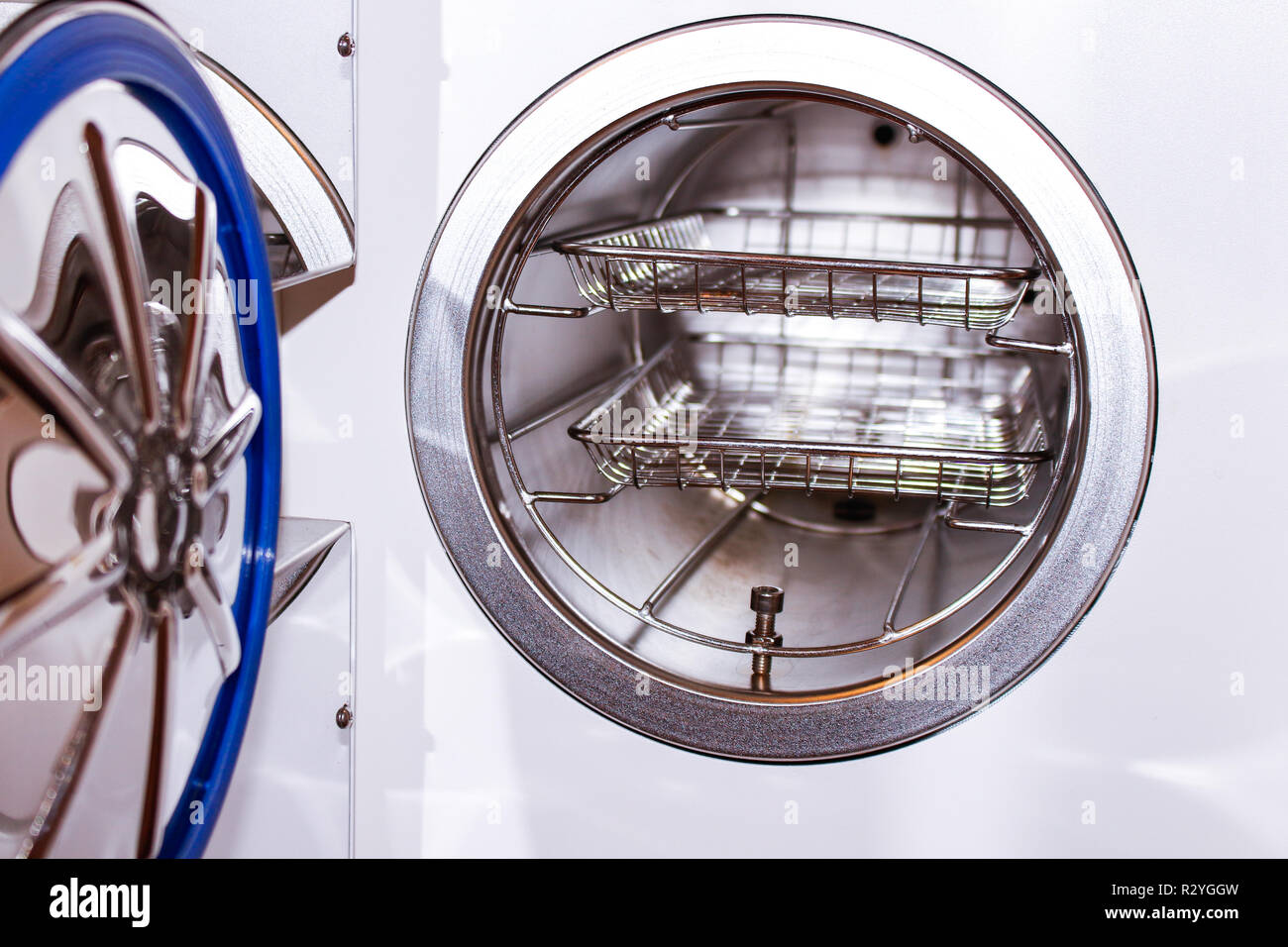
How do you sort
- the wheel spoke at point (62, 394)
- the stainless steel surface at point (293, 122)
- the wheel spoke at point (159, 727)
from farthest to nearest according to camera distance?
the stainless steel surface at point (293, 122) → the wheel spoke at point (159, 727) → the wheel spoke at point (62, 394)

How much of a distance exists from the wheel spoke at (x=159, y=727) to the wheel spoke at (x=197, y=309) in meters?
0.14

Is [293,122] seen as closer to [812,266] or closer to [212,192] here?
[212,192]

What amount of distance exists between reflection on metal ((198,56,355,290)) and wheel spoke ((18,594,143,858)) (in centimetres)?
35

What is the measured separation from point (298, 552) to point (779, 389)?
0.92 metres

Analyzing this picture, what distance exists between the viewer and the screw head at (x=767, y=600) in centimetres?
114

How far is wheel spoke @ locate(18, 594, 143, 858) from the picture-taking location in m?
0.63

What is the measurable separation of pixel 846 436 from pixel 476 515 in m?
0.60

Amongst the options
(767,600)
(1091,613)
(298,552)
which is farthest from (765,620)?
(298,552)

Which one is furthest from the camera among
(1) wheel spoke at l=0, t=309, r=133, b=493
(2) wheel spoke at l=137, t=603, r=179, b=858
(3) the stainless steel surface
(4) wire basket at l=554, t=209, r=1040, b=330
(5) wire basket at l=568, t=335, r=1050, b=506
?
(5) wire basket at l=568, t=335, r=1050, b=506

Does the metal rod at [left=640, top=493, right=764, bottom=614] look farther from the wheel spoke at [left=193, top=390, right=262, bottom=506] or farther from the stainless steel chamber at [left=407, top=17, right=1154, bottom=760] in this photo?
the wheel spoke at [left=193, top=390, right=262, bottom=506]

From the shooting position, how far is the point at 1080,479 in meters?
0.95

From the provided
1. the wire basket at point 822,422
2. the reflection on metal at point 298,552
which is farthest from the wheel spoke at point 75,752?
the wire basket at point 822,422

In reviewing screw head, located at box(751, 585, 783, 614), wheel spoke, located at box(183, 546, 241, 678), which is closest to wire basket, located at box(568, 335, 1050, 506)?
screw head, located at box(751, 585, 783, 614)

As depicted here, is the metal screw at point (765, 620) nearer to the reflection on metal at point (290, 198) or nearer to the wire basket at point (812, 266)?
the wire basket at point (812, 266)
